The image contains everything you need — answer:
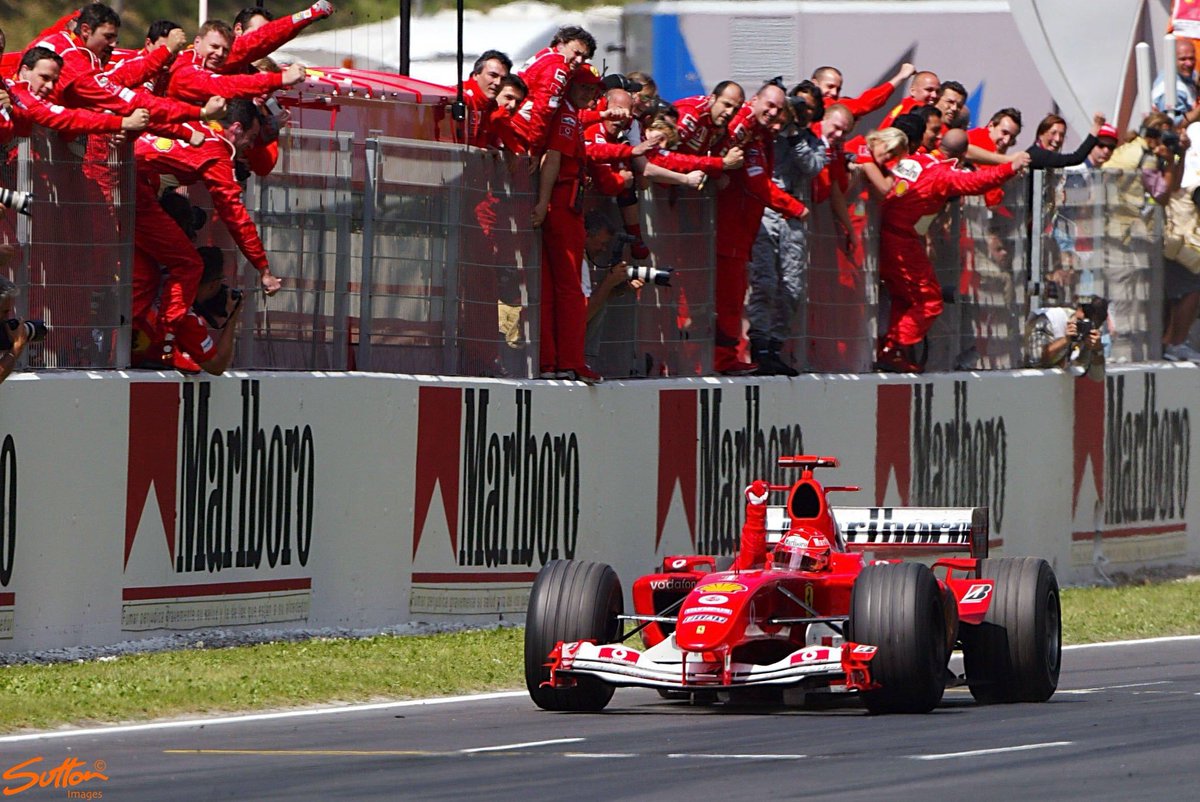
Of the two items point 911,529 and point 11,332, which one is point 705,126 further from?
point 11,332

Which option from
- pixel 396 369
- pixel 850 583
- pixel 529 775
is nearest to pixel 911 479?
pixel 396 369

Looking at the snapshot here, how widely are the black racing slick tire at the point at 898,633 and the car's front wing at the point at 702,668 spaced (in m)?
0.09

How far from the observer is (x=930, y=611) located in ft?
33.4

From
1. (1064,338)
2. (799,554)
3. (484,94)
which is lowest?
(799,554)

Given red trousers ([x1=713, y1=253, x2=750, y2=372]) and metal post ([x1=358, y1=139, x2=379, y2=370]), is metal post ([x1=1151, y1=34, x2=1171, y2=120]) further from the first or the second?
metal post ([x1=358, y1=139, x2=379, y2=370])

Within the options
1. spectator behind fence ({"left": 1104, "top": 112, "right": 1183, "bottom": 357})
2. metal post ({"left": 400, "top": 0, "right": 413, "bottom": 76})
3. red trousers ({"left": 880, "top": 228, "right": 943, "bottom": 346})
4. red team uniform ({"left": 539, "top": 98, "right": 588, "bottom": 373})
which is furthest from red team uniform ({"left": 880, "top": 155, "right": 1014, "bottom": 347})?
metal post ({"left": 400, "top": 0, "right": 413, "bottom": 76})

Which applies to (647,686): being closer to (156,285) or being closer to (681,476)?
(156,285)

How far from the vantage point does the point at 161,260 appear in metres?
12.6

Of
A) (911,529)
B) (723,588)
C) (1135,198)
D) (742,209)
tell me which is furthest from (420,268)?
(1135,198)

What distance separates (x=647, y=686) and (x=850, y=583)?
50.5 inches

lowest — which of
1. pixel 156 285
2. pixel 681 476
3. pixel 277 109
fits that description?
pixel 681 476

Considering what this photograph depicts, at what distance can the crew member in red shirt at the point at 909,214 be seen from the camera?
55.2 feet

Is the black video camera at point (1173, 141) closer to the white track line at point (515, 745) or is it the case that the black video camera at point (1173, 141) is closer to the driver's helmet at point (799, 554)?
the driver's helmet at point (799, 554)

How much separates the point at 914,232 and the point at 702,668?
765 cm
